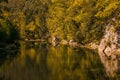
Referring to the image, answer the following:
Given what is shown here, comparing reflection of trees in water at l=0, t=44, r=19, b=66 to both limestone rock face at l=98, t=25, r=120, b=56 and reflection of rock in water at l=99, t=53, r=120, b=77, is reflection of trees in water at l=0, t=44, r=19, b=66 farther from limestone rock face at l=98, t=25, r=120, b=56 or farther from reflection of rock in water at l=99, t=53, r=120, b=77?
limestone rock face at l=98, t=25, r=120, b=56

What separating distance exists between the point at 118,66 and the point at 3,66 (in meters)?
22.3

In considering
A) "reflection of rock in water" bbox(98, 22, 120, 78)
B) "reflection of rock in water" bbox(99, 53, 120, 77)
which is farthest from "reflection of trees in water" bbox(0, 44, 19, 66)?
"reflection of rock in water" bbox(98, 22, 120, 78)

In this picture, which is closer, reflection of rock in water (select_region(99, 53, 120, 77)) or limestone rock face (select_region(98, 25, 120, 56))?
reflection of rock in water (select_region(99, 53, 120, 77))

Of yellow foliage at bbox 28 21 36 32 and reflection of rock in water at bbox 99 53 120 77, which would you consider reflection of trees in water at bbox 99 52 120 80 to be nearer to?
reflection of rock in water at bbox 99 53 120 77

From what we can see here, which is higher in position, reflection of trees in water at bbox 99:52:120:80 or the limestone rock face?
the limestone rock face

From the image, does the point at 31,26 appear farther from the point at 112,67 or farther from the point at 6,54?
the point at 112,67

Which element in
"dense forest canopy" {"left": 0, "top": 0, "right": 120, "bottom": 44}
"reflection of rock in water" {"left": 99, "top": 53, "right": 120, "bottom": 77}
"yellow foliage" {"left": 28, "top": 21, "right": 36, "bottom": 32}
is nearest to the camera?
"reflection of rock in water" {"left": 99, "top": 53, "right": 120, "bottom": 77}

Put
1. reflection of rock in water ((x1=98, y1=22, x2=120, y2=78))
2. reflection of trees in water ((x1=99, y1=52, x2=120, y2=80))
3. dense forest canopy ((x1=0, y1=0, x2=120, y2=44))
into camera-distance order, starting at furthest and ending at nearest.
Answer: dense forest canopy ((x1=0, y1=0, x2=120, y2=44))
reflection of rock in water ((x1=98, y1=22, x2=120, y2=78))
reflection of trees in water ((x1=99, y1=52, x2=120, y2=80))

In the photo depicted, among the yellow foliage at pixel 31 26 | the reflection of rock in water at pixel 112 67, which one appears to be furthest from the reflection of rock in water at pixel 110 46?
the yellow foliage at pixel 31 26

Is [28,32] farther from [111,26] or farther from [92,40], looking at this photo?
[111,26]

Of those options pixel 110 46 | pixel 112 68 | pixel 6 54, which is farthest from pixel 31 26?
pixel 112 68

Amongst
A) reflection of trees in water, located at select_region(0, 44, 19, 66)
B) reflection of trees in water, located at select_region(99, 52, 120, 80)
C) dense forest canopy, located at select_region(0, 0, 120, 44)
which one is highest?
dense forest canopy, located at select_region(0, 0, 120, 44)

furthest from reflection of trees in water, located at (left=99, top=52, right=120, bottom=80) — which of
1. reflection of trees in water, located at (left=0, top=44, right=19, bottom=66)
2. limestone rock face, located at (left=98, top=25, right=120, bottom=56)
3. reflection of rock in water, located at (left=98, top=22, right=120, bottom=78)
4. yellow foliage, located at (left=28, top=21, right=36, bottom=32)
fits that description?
yellow foliage, located at (left=28, top=21, right=36, bottom=32)

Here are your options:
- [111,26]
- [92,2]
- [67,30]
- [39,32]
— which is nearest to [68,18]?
[67,30]
